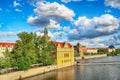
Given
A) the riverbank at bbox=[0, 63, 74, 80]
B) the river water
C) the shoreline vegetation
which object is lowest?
the river water

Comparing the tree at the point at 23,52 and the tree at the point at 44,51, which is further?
the tree at the point at 44,51

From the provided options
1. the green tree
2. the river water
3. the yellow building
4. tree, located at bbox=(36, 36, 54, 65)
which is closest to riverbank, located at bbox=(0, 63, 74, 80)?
the river water

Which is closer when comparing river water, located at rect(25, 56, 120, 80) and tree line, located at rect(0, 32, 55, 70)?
river water, located at rect(25, 56, 120, 80)

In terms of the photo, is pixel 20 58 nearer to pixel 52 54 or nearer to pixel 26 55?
pixel 26 55

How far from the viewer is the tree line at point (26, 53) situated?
56.9 m

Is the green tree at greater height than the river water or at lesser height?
greater

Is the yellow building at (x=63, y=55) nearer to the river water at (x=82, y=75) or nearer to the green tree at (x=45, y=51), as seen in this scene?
the green tree at (x=45, y=51)

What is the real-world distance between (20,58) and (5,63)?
5688mm

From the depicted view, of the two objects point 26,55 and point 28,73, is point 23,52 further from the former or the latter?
point 28,73

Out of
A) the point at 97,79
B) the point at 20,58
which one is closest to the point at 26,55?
the point at 20,58

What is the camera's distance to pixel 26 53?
6150 cm

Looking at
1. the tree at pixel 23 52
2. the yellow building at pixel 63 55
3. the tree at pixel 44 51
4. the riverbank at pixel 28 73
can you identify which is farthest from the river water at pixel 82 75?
the yellow building at pixel 63 55

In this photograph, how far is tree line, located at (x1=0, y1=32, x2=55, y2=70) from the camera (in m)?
56.9

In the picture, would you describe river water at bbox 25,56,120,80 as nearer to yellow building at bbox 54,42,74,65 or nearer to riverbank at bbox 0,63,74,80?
riverbank at bbox 0,63,74,80
